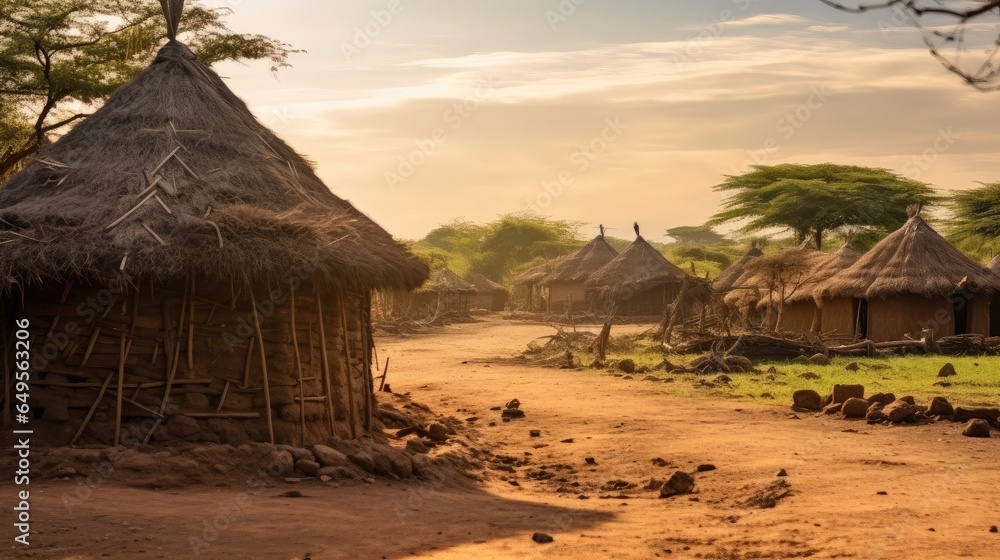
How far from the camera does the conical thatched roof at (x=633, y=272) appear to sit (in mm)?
38750

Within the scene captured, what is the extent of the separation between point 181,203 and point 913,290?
18.9 meters

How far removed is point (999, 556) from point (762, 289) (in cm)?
2504

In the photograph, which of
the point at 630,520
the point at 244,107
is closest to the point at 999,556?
the point at 630,520

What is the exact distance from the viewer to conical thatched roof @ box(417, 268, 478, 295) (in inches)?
1638

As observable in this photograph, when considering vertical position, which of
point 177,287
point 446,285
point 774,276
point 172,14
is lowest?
point 446,285

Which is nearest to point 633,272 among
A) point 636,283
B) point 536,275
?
point 636,283

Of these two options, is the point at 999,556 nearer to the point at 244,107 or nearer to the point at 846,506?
the point at 846,506

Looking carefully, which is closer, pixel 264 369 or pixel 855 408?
pixel 264 369

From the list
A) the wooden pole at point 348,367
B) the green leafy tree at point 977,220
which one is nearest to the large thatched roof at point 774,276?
the green leafy tree at point 977,220

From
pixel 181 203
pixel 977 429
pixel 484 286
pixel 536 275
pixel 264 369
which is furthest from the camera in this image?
pixel 484 286

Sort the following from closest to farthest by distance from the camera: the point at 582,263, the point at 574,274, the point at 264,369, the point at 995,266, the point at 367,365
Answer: the point at 264,369 < the point at 367,365 < the point at 995,266 < the point at 574,274 < the point at 582,263

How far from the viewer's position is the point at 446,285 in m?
41.8

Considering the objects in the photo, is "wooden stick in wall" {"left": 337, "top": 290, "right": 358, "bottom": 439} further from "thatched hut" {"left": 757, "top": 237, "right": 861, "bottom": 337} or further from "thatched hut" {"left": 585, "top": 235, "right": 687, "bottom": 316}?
"thatched hut" {"left": 585, "top": 235, "right": 687, "bottom": 316}

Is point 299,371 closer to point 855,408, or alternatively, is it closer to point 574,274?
point 855,408
